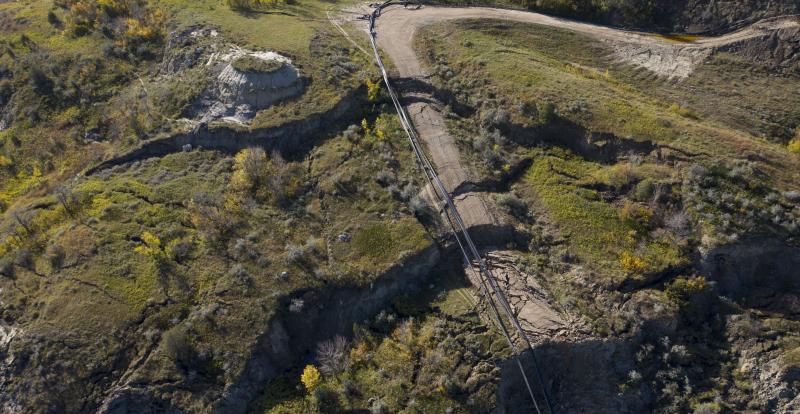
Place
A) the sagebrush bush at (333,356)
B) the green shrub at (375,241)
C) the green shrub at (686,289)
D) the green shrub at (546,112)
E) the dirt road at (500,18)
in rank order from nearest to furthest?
the sagebrush bush at (333,356), the green shrub at (686,289), the dirt road at (500,18), the green shrub at (375,241), the green shrub at (546,112)

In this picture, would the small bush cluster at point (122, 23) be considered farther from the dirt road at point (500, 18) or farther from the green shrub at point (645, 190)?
the green shrub at point (645, 190)

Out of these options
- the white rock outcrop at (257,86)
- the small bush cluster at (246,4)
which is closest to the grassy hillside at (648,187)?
the white rock outcrop at (257,86)

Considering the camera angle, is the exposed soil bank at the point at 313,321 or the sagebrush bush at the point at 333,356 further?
the sagebrush bush at the point at 333,356

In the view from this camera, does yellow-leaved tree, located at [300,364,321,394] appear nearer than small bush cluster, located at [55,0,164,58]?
Yes

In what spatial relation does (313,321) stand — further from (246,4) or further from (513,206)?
(246,4)

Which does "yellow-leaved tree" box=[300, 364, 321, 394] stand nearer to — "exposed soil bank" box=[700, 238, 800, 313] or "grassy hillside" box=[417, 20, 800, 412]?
"grassy hillside" box=[417, 20, 800, 412]

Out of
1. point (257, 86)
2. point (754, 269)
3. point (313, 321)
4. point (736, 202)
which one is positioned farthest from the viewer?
point (257, 86)

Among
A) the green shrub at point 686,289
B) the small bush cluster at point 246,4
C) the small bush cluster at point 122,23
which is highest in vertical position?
the small bush cluster at point 246,4

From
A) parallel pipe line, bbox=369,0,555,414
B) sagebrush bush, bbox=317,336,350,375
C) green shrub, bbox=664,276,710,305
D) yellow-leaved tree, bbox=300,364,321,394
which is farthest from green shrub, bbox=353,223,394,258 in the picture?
green shrub, bbox=664,276,710,305

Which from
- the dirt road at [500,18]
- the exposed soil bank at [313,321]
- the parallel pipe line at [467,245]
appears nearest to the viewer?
the parallel pipe line at [467,245]

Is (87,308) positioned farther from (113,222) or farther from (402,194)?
(402,194)

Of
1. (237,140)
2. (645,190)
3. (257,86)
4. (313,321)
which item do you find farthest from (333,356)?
(645,190)
